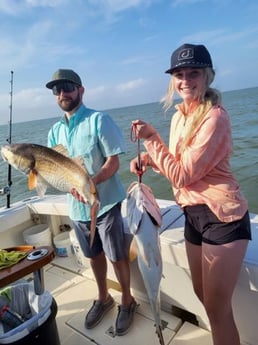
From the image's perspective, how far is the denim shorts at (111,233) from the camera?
2.54m

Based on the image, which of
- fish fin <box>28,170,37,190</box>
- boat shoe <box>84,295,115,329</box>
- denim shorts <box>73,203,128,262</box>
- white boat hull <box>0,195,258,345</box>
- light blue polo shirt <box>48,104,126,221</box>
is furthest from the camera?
boat shoe <box>84,295,115,329</box>

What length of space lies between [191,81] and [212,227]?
2.88 feet

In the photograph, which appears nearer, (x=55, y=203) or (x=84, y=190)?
(x=84, y=190)

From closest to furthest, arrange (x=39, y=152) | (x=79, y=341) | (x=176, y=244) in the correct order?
1. (x=39, y=152)
2. (x=176, y=244)
3. (x=79, y=341)

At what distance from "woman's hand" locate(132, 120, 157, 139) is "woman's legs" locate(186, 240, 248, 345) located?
75cm

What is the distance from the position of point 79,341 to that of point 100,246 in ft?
2.80

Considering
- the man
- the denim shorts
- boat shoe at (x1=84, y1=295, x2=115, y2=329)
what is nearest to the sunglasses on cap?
the man

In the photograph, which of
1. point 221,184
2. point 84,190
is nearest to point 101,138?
point 84,190

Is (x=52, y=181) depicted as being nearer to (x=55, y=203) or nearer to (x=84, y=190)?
(x=84, y=190)

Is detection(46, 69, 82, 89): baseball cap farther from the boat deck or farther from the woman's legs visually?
the boat deck

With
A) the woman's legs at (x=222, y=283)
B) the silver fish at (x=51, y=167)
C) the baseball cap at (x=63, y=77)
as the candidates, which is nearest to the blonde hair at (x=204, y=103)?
the woman's legs at (x=222, y=283)

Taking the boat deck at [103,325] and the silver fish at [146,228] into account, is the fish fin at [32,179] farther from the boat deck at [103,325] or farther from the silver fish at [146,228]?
the boat deck at [103,325]

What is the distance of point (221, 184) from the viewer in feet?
5.54

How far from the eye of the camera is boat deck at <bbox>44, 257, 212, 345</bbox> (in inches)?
100
